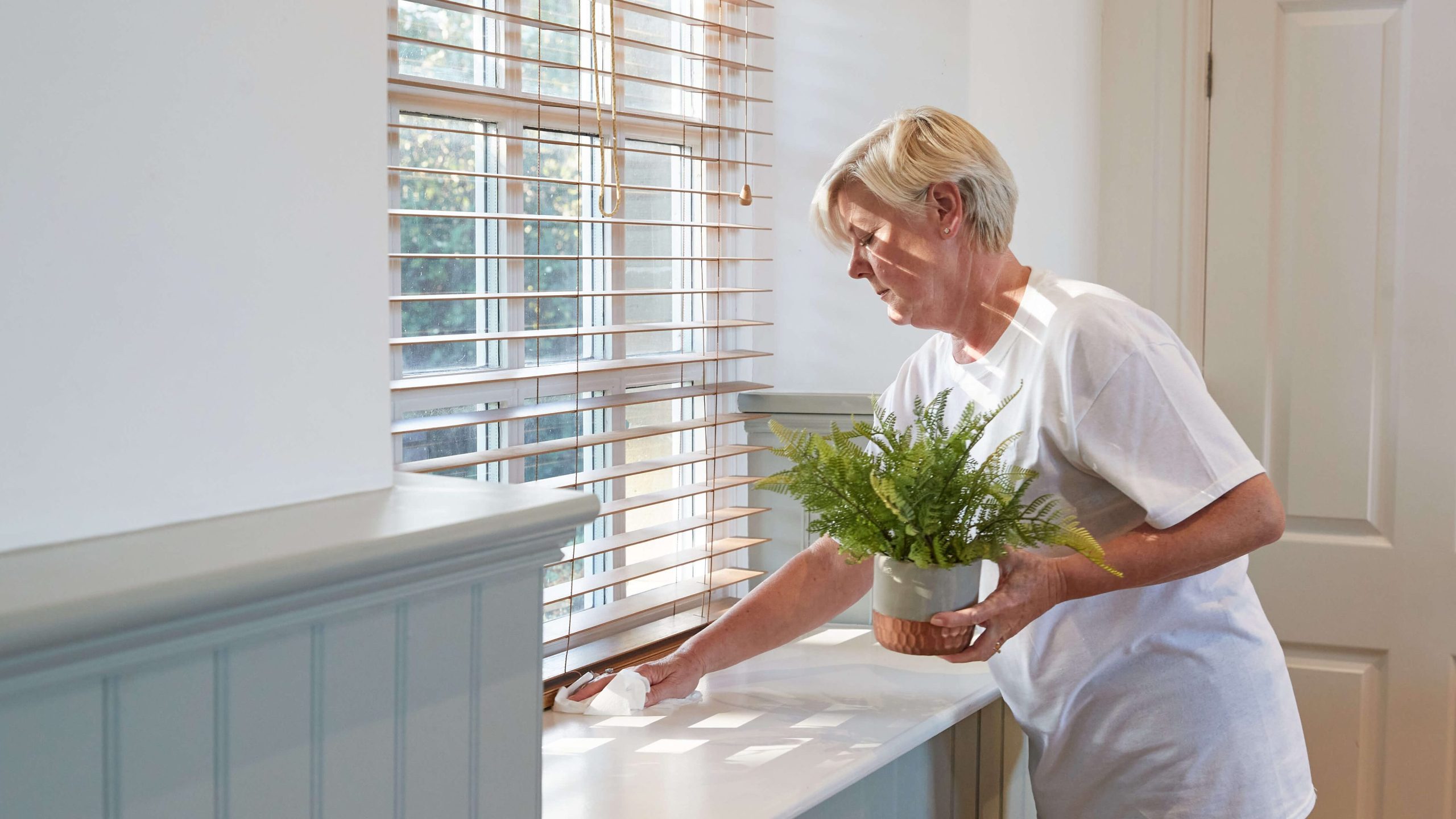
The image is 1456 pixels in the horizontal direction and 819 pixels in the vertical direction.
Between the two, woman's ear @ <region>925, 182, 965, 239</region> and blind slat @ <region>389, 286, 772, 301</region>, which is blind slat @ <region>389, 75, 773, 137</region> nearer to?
blind slat @ <region>389, 286, 772, 301</region>

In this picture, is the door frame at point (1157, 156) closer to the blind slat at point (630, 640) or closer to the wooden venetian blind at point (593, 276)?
the wooden venetian blind at point (593, 276)

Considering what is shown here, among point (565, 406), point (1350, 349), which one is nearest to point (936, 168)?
point (565, 406)

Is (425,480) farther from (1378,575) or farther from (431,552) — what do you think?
(1378,575)

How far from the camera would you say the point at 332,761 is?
0.80 metres

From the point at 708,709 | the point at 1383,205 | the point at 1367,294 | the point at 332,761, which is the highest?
the point at 1383,205

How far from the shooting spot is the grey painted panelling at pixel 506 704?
0.91 meters

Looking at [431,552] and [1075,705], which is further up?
[431,552]

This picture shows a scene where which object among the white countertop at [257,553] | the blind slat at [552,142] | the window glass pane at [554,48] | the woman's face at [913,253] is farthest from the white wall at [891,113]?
the white countertop at [257,553]

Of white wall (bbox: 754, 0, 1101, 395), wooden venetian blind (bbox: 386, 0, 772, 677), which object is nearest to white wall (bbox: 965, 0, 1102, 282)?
white wall (bbox: 754, 0, 1101, 395)

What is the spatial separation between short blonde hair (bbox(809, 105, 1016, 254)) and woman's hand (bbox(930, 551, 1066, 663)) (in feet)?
1.35

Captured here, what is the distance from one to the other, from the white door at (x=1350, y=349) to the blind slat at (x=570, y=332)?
0.93 m

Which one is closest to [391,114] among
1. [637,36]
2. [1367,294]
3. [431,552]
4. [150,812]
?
[637,36]

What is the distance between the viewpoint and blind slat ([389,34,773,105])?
1402mm

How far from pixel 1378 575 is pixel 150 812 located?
6.97 feet
